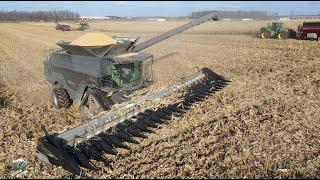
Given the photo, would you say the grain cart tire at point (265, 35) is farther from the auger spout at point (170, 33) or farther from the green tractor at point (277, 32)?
the auger spout at point (170, 33)

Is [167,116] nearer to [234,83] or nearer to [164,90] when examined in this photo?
[164,90]

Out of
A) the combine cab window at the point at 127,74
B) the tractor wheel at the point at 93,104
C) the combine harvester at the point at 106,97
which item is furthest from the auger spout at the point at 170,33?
the tractor wheel at the point at 93,104

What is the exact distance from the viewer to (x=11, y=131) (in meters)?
8.52

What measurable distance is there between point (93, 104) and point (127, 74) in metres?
1.19

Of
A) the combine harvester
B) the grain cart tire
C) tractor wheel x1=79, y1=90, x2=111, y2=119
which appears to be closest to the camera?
the combine harvester

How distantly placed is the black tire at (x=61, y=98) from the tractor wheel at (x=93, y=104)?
4.10 feet

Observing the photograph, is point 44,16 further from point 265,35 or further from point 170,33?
point 170,33

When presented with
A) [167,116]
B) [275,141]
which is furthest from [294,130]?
[167,116]

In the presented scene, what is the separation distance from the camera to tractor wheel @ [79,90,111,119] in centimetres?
988

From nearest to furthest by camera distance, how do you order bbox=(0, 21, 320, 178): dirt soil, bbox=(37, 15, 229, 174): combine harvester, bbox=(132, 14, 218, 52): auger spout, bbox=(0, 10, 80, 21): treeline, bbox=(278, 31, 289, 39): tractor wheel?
bbox=(0, 21, 320, 178): dirt soil
bbox=(37, 15, 229, 174): combine harvester
bbox=(132, 14, 218, 52): auger spout
bbox=(278, 31, 289, 39): tractor wheel
bbox=(0, 10, 80, 21): treeline

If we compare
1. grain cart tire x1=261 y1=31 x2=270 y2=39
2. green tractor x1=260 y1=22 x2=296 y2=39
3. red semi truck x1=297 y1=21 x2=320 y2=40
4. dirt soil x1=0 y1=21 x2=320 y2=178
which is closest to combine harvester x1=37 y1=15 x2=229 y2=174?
dirt soil x1=0 y1=21 x2=320 y2=178

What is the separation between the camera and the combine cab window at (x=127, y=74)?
33.0ft

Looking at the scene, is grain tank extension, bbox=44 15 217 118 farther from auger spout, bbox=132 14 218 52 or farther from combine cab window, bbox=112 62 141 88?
auger spout, bbox=132 14 218 52

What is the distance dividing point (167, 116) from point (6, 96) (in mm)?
6152
